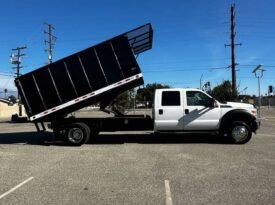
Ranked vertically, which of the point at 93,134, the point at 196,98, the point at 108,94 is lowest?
the point at 93,134

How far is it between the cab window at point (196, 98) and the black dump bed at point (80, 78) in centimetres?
189

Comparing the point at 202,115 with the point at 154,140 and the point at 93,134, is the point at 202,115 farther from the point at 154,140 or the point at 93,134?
the point at 93,134

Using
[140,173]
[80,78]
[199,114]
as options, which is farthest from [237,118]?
[140,173]

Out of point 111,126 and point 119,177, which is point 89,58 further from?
point 119,177

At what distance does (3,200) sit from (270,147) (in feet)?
29.8

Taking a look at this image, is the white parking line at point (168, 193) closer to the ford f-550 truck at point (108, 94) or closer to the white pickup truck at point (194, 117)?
the white pickup truck at point (194, 117)

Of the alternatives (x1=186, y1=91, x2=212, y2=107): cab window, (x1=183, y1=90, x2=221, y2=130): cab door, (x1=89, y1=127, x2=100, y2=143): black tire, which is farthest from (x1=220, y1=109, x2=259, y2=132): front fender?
(x1=89, y1=127, x2=100, y2=143): black tire

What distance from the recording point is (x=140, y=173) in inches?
345

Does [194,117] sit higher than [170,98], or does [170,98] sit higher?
[170,98]

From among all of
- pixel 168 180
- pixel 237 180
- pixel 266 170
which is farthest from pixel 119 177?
pixel 266 170

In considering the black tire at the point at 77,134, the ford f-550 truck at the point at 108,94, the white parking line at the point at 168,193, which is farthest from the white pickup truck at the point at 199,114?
the white parking line at the point at 168,193

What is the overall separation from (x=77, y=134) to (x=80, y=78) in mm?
2094

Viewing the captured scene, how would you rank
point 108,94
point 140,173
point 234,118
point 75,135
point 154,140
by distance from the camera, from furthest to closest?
1. point 154,140
2. point 108,94
3. point 75,135
4. point 234,118
5. point 140,173

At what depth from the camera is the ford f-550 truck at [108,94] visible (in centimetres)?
1367
